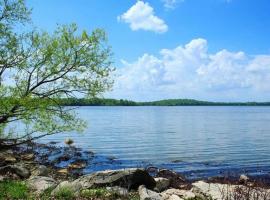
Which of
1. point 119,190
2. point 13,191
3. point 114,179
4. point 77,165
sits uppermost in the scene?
point 114,179

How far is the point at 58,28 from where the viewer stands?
2289 cm

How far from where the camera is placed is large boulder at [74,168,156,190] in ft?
66.8

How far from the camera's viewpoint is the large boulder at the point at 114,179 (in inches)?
801

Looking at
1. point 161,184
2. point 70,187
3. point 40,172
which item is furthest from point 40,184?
point 40,172

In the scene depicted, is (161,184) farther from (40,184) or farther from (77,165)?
(77,165)

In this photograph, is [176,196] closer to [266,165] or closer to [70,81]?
[70,81]

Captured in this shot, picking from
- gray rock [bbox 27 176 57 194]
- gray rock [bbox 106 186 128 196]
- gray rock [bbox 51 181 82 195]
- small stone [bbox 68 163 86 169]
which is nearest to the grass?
gray rock [bbox 27 176 57 194]

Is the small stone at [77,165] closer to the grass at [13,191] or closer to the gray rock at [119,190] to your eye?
the grass at [13,191]

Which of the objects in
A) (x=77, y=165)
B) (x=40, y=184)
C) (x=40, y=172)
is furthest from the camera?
(x=77, y=165)

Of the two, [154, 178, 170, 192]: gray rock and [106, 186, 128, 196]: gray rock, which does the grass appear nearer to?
[106, 186, 128, 196]: gray rock

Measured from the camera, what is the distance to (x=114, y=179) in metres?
20.6

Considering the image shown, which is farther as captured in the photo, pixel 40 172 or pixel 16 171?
pixel 40 172

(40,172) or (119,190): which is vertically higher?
(119,190)

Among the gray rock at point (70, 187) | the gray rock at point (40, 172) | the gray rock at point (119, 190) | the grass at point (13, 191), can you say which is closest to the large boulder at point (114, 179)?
the gray rock at point (70, 187)
